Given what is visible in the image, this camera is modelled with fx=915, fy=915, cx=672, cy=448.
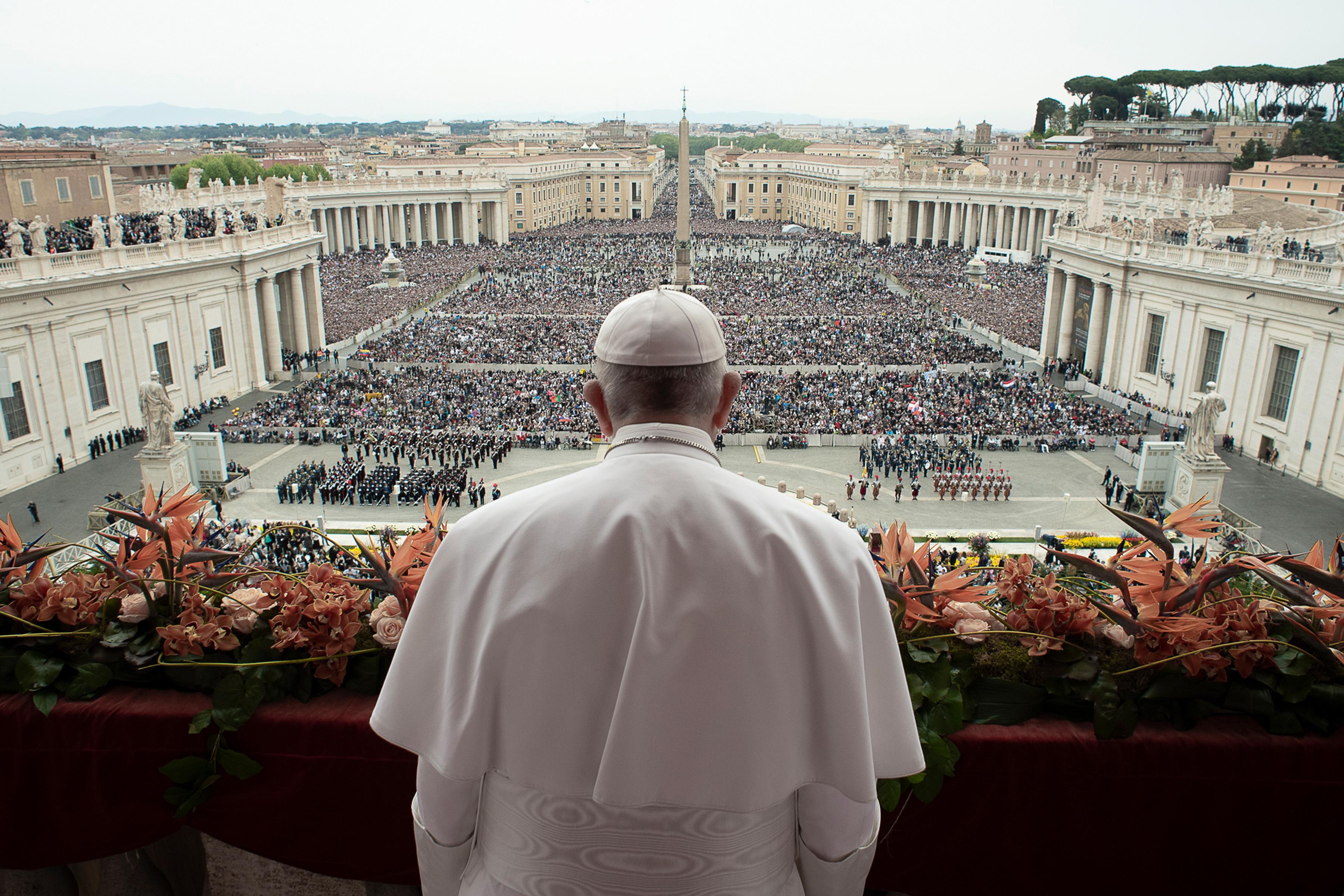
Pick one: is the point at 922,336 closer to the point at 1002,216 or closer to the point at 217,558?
the point at 1002,216

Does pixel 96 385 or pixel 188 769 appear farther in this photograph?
pixel 96 385

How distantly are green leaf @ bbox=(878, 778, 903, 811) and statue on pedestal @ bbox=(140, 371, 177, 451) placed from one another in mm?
24264

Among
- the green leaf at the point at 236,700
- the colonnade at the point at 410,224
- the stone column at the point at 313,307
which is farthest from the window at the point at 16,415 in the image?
the colonnade at the point at 410,224

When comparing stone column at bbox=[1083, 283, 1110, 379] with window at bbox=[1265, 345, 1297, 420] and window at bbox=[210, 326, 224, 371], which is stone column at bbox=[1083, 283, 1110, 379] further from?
window at bbox=[210, 326, 224, 371]

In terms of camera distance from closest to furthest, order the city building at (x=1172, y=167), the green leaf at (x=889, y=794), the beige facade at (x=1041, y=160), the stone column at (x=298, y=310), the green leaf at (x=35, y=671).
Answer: the green leaf at (x=889, y=794), the green leaf at (x=35, y=671), the stone column at (x=298, y=310), the city building at (x=1172, y=167), the beige facade at (x=1041, y=160)

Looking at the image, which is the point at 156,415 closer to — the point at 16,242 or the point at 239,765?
the point at 16,242

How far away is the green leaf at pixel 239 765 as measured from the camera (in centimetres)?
380

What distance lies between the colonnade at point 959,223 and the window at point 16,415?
69768 mm

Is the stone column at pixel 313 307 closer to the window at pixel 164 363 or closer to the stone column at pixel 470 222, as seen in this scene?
the window at pixel 164 363

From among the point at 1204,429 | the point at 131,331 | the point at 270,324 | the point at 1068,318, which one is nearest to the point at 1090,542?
the point at 1204,429

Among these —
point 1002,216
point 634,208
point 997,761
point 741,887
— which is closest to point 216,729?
point 741,887

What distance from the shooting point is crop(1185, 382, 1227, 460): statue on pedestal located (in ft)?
79.9

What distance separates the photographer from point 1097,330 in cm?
4172

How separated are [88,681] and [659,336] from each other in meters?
3.22
